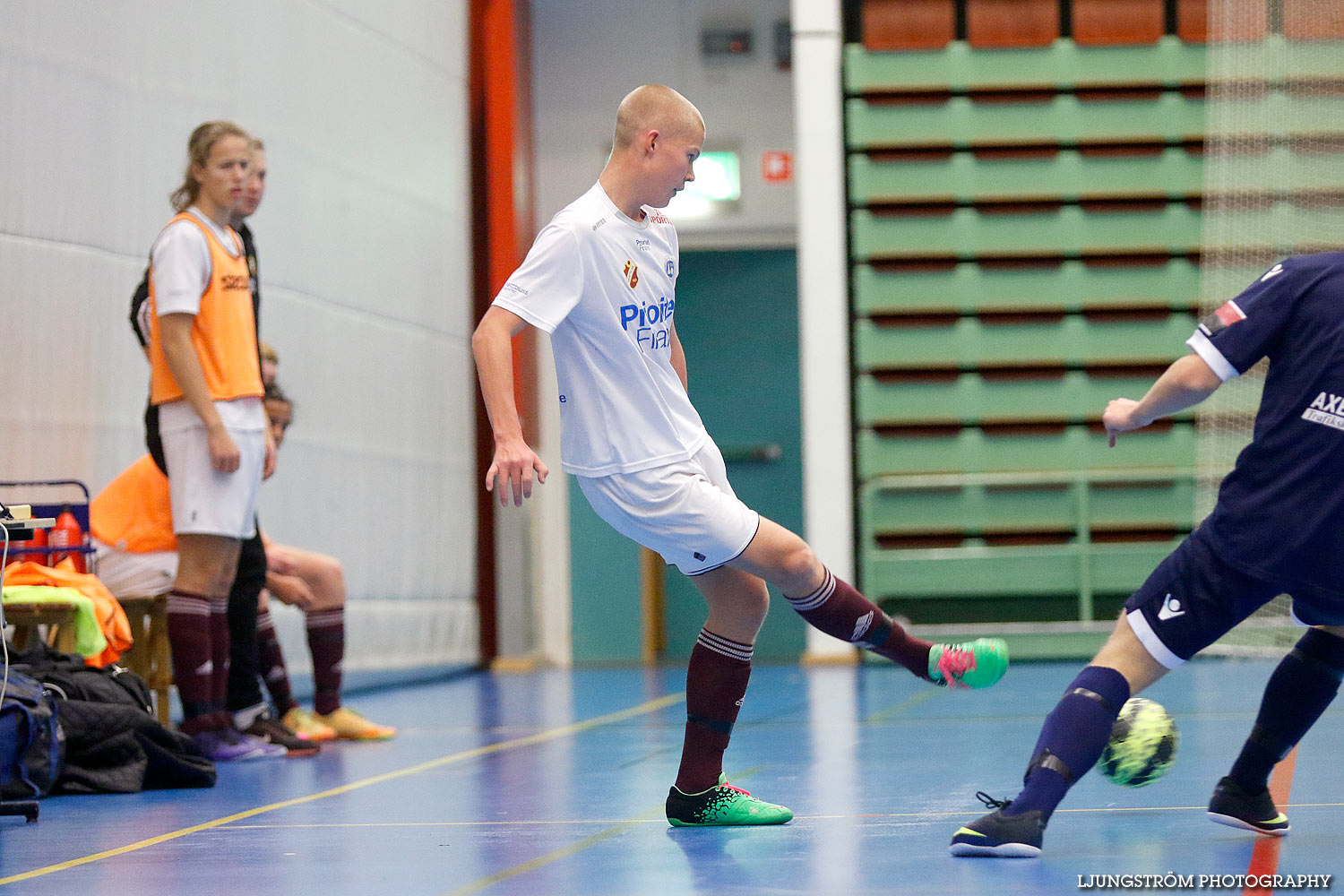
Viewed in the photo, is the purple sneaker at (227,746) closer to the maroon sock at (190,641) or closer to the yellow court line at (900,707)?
the maroon sock at (190,641)

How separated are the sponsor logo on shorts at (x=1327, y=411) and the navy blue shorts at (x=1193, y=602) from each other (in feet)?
0.93

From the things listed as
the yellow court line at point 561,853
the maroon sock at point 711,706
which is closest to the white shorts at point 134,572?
the yellow court line at point 561,853

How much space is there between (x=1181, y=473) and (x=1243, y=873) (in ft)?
24.7

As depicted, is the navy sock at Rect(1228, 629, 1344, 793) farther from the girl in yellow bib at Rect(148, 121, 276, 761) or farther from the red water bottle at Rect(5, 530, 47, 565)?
the red water bottle at Rect(5, 530, 47, 565)

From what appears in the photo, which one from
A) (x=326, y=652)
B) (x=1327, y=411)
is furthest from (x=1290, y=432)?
(x=326, y=652)

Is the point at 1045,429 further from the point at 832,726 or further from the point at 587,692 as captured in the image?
the point at 832,726

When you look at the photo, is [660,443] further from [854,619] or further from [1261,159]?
[1261,159]

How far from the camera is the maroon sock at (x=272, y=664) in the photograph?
585 cm

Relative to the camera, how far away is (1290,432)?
107 inches

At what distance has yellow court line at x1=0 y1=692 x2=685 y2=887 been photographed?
317 cm

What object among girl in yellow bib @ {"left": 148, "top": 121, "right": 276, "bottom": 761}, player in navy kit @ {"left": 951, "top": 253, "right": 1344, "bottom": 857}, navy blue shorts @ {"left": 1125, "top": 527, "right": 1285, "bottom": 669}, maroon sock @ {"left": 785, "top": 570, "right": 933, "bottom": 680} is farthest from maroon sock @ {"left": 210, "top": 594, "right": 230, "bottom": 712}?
navy blue shorts @ {"left": 1125, "top": 527, "right": 1285, "bottom": 669}

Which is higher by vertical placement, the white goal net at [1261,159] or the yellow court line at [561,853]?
the white goal net at [1261,159]

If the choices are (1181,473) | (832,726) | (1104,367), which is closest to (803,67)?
(1104,367)

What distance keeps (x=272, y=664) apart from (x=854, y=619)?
10.7 feet
